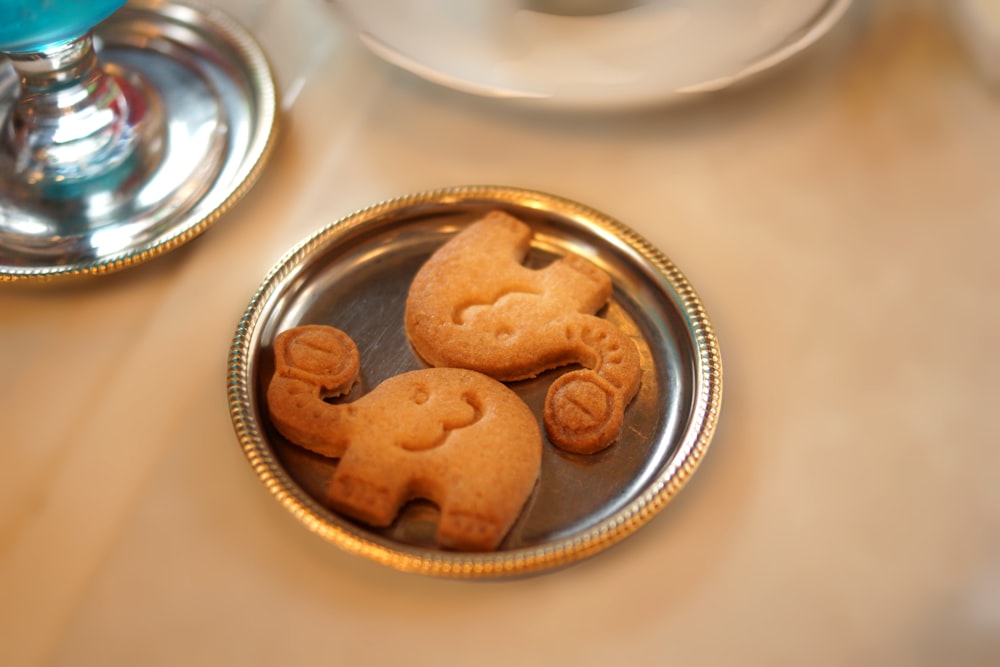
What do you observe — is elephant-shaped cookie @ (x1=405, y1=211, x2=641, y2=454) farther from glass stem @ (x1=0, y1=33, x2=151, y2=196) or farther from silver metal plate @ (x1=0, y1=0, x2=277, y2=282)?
glass stem @ (x1=0, y1=33, x2=151, y2=196)

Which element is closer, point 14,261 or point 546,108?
point 14,261

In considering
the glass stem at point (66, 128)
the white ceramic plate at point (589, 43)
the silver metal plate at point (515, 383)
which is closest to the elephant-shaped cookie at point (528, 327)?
the silver metal plate at point (515, 383)

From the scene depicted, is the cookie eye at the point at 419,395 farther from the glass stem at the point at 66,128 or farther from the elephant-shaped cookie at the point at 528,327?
the glass stem at the point at 66,128

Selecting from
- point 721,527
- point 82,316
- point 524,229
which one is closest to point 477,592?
point 721,527

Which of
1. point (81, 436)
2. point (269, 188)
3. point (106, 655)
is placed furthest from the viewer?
point (269, 188)

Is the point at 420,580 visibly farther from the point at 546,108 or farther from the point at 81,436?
the point at 546,108

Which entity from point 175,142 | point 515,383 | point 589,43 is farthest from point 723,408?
point 175,142
